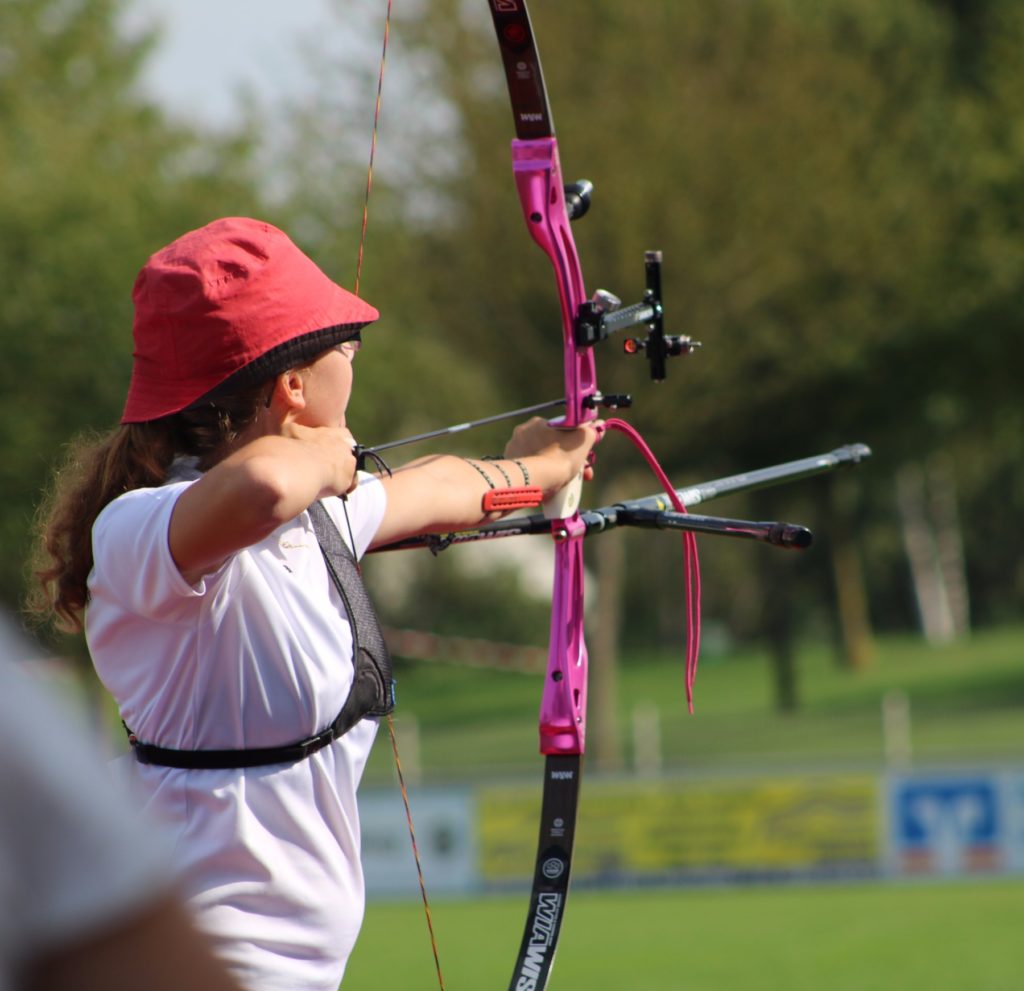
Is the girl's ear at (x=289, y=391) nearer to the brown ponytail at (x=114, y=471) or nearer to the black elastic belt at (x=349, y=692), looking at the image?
the brown ponytail at (x=114, y=471)

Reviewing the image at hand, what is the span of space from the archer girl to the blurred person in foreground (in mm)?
1120

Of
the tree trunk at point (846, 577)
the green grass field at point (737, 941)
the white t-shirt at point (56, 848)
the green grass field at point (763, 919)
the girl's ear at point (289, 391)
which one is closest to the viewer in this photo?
the white t-shirt at point (56, 848)

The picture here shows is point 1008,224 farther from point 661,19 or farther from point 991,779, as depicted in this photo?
point 991,779

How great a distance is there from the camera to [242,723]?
1.83 metres

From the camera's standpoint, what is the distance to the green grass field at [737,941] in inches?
370

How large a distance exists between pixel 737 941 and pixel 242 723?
938 centimetres

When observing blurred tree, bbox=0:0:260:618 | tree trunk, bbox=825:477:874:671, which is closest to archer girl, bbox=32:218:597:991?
blurred tree, bbox=0:0:260:618

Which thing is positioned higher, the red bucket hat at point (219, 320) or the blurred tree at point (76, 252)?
the blurred tree at point (76, 252)

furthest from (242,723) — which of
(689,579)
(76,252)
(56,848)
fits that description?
(76,252)

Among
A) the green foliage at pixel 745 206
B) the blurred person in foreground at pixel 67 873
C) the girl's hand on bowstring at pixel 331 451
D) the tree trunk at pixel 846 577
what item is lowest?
the blurred person in foreground at pixel 67 873

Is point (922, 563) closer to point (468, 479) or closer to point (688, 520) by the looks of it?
point (688, 520)

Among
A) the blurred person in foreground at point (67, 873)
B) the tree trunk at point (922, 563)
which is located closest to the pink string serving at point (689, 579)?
the blurred person in foreground at point (67, 873)

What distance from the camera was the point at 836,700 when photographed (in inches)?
880

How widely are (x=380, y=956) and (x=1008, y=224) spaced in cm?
1005
